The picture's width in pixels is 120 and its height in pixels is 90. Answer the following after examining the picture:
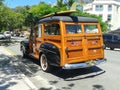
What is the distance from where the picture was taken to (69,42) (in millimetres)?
9906

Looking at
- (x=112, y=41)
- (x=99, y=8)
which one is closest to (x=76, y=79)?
(x=112, y=41)

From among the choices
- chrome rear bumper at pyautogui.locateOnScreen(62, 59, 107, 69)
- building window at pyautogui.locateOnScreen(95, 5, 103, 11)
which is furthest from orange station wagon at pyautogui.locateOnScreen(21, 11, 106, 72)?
building window at pyautogui.locateOnScreen(95, 5, 103, 11)

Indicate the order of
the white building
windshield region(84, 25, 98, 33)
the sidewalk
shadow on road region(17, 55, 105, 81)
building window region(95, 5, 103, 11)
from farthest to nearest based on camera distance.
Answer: building window region(95, 5, 103, 11) → the white building → windshield region(84, 25, 98, 33) → shadow on road region(17, 55, 105, 81) → the sidewalk

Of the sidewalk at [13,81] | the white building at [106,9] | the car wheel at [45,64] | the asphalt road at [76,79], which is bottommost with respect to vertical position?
the asphalt road at [76,79]

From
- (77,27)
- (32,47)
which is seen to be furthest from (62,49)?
(32,47)

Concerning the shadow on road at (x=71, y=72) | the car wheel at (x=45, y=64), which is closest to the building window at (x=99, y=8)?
the shadow on road at (x=71, y=72)

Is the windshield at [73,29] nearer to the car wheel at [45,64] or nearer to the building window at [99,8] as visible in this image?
the car wheel at [45,64]

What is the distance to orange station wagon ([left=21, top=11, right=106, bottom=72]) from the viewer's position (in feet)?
32.4

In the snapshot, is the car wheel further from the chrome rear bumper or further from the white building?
the white building

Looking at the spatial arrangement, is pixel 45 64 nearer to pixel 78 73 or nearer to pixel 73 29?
pixel 78 73

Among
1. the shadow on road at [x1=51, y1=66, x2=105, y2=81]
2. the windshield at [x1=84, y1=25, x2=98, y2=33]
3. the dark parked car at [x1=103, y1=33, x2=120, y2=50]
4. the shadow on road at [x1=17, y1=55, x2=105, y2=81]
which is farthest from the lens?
the dark parked car at [x1=103, y1=33, x2=120, y2=50]

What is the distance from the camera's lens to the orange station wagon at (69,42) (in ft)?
32.4

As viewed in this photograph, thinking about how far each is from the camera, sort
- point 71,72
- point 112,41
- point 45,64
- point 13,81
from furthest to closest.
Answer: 1. point 112,41
2. point 45,64
3. point 71,72
4. point 13,81

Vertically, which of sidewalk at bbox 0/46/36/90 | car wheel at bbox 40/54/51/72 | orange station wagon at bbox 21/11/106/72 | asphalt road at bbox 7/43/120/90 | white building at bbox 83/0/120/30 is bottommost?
asphalt road at bbox 7/43/120/90
